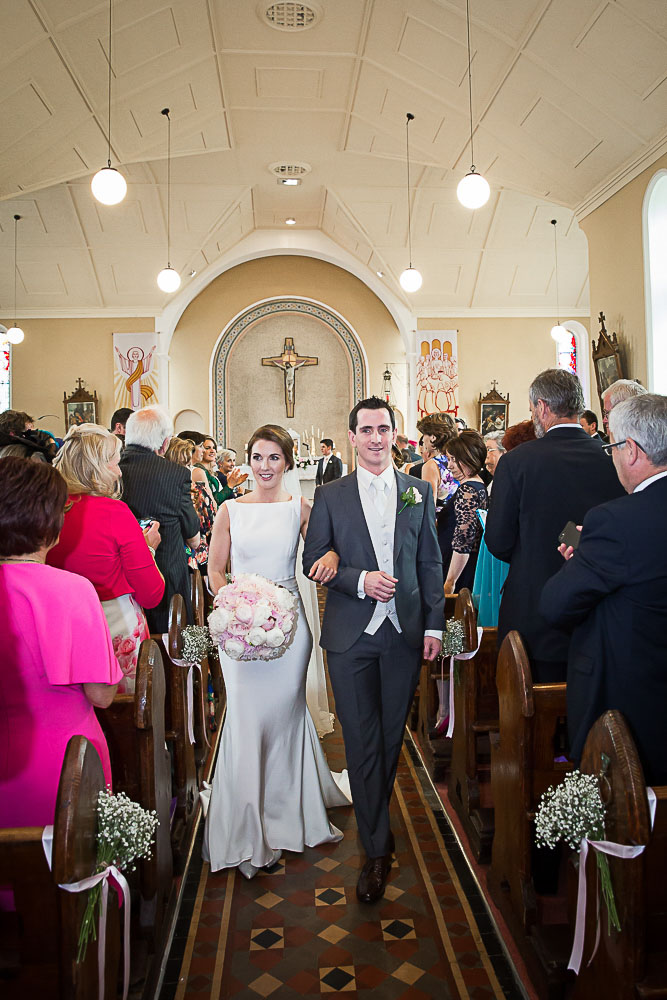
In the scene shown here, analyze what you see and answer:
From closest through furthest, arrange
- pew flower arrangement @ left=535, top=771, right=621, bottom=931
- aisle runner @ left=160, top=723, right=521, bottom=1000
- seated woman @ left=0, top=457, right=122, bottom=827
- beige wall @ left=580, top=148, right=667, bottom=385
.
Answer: pew flower arrangement @ left=535, top=771, right=621, bottom=931
seated woman @ left=0, top=457, right=122, bottom=827
aisle runner @ left=160, top=723, right=521, bottom=1000
beige wall @ left=580, top=148, right=667, bottom=385

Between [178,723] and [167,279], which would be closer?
[178,723]

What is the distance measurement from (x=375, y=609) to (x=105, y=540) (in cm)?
109

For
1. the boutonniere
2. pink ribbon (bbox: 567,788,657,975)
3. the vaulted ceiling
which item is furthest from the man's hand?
the vaulted ceiling

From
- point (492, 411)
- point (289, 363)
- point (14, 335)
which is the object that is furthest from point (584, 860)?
point (289, 363)

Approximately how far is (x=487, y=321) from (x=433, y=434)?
9.66 m

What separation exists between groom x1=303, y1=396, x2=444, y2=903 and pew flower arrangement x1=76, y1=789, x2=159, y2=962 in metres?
1.18

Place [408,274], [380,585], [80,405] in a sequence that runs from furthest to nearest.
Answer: [80,405] → [408,274] → [380,585]

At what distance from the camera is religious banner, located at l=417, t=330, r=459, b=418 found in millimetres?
14219

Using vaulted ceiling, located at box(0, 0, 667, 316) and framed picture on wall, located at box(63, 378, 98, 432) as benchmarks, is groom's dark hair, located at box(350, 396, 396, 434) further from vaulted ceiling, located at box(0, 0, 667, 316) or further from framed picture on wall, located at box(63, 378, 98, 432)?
framed picture on wall, located at box(63, 378, 98, 432)

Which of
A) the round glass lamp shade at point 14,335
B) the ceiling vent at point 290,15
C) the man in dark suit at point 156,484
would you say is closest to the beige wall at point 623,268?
the ceiling vent at point 290,15

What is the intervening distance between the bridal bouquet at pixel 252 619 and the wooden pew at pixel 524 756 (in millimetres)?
875

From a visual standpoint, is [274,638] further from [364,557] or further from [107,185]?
[107,185]

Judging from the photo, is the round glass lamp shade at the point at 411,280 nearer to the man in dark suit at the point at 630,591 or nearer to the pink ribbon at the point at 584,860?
the man in dark suit at the point at 630,591

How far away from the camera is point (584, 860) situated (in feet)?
6.08
